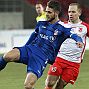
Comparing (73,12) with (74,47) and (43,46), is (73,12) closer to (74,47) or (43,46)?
(74,47)

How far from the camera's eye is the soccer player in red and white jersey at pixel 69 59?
8125 millimetres

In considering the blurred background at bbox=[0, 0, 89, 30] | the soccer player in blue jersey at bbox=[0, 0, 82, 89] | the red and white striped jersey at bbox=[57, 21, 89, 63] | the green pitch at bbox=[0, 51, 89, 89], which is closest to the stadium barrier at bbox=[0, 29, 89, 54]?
the green pitch at bbox=[0, 51, 89, 89]

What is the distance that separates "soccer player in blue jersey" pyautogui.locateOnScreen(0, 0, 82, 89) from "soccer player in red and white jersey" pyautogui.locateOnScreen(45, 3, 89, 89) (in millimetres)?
379

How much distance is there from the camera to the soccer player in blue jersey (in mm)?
7406

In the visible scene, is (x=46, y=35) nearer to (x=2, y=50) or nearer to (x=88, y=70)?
(x=88, y=70)

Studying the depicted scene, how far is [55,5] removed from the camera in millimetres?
7602

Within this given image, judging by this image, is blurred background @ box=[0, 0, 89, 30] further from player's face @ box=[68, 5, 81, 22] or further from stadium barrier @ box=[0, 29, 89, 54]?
player's face @ box=[68, 5, 81, 22]

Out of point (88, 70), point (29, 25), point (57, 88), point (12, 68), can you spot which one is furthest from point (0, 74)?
point (29, 25)

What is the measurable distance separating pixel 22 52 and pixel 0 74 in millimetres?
5560

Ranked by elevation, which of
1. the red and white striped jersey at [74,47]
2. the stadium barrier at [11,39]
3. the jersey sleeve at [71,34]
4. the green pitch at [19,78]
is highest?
the jersey sleeve at [71,34]

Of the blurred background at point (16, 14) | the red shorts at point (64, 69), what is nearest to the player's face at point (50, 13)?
the red shorts at point (64, 69)

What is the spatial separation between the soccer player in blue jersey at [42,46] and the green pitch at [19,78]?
2659mm

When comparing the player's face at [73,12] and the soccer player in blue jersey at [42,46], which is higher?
the player's face at [73,12]

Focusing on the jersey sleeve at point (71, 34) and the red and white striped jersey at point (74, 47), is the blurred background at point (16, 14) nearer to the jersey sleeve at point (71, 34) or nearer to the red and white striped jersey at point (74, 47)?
the red and white striped jersey at point (74, 47)
